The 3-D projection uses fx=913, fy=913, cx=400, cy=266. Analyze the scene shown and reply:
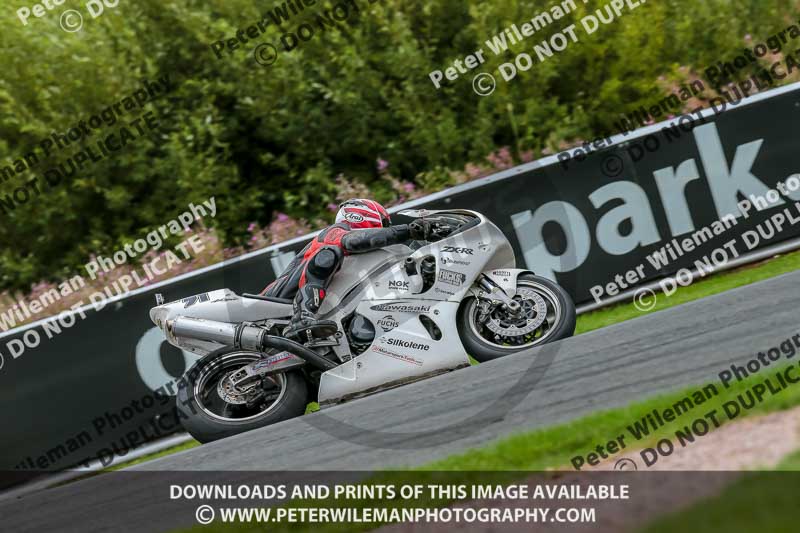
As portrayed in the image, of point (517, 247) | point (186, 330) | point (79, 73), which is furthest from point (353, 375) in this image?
point (79, 73)

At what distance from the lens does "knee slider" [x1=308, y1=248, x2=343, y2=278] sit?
7.15 meters

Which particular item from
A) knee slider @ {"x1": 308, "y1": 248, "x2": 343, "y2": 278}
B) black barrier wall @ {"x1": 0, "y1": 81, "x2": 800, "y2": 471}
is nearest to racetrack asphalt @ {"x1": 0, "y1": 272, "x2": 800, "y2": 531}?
knee slider @ {"x1": 308, "y1": 248, "x2": 343, "y2": 278}

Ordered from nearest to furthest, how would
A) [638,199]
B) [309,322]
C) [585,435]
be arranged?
[585,435] < [309,322] < [638,199]

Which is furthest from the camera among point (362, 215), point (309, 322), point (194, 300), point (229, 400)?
point (362, 215)

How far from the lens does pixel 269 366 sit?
7.11 m

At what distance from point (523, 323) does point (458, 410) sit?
1.36 meters

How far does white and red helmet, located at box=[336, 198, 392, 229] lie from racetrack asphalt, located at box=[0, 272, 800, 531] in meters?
1.44

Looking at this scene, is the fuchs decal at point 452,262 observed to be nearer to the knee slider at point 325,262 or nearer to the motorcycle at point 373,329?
the motorcycle at point 373,329

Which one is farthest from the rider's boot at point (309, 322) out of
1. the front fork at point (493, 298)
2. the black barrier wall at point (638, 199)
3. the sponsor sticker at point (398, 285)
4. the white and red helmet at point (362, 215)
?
the black barrier wall at point (638, 199)

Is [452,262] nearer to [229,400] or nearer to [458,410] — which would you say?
[458,410]

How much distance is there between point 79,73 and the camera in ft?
51.8

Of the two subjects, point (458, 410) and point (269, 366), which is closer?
point (458, 410)

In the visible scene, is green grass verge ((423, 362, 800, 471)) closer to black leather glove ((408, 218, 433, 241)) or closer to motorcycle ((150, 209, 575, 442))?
motorcycle ((150, 209, 575, 442))

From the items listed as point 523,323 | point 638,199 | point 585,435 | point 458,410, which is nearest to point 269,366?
point 458,410
